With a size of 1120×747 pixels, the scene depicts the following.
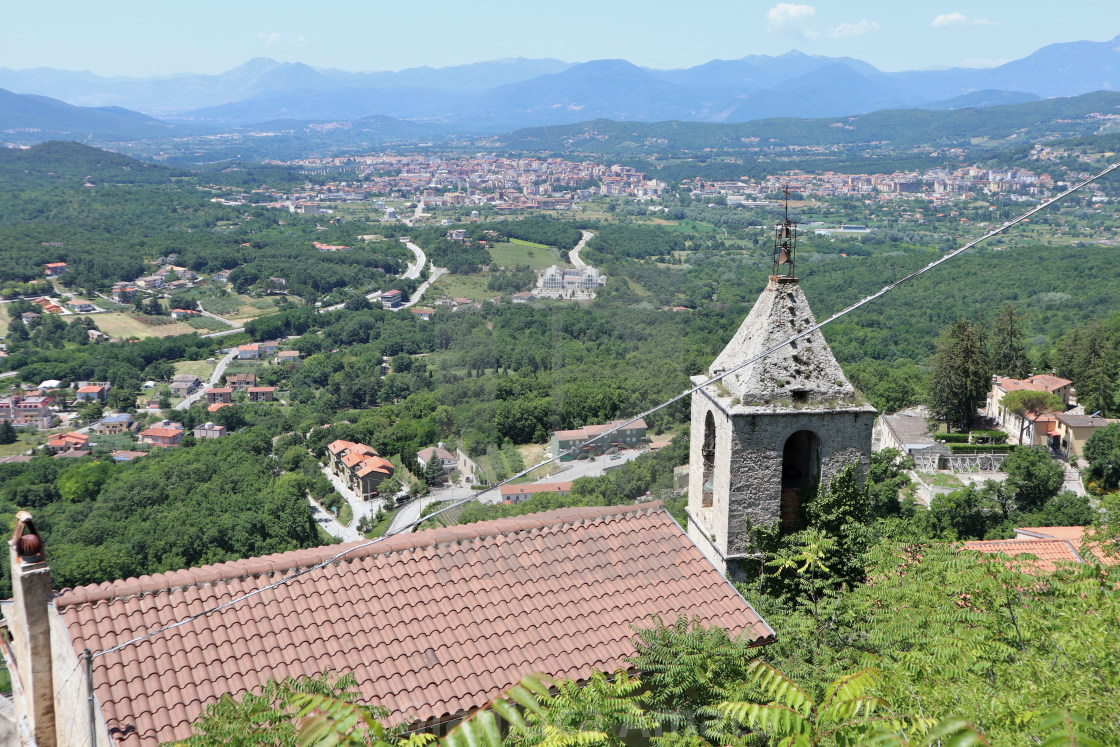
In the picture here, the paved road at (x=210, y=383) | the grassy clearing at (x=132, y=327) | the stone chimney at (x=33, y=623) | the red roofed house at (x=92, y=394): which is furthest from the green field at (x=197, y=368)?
the stone chimney at (x=33, y=623)

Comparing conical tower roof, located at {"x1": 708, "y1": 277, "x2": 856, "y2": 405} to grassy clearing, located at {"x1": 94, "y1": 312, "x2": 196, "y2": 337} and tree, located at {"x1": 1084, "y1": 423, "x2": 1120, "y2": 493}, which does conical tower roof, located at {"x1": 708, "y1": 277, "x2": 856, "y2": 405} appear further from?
grassy clearing, located at {"x1": 94, "y1": 312, "x2": 196, "y2": 337}

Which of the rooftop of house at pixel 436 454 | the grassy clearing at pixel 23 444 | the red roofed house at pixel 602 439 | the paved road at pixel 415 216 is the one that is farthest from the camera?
the paved road at pixel 415 216

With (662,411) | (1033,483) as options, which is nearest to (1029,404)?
(1033,483)

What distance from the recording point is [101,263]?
282 ft

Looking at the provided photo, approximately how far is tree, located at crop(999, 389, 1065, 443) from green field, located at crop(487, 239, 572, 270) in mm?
35522

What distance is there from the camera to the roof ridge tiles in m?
5.61

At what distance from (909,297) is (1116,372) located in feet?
98.4

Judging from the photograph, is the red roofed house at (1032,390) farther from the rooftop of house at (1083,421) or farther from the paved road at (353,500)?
the paved road at (353,500)

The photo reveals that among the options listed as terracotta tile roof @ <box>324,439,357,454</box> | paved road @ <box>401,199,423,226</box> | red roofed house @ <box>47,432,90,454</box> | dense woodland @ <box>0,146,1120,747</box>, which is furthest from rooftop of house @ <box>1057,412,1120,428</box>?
paved road @ <box>401,199,423,226</box>

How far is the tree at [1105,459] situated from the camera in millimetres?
26875

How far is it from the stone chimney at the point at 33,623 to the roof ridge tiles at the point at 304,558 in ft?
0.57

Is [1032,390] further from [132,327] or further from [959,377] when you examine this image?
[132,327]

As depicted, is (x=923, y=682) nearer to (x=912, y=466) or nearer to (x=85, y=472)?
(x=912, y=466)

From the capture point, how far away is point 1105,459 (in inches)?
1072
